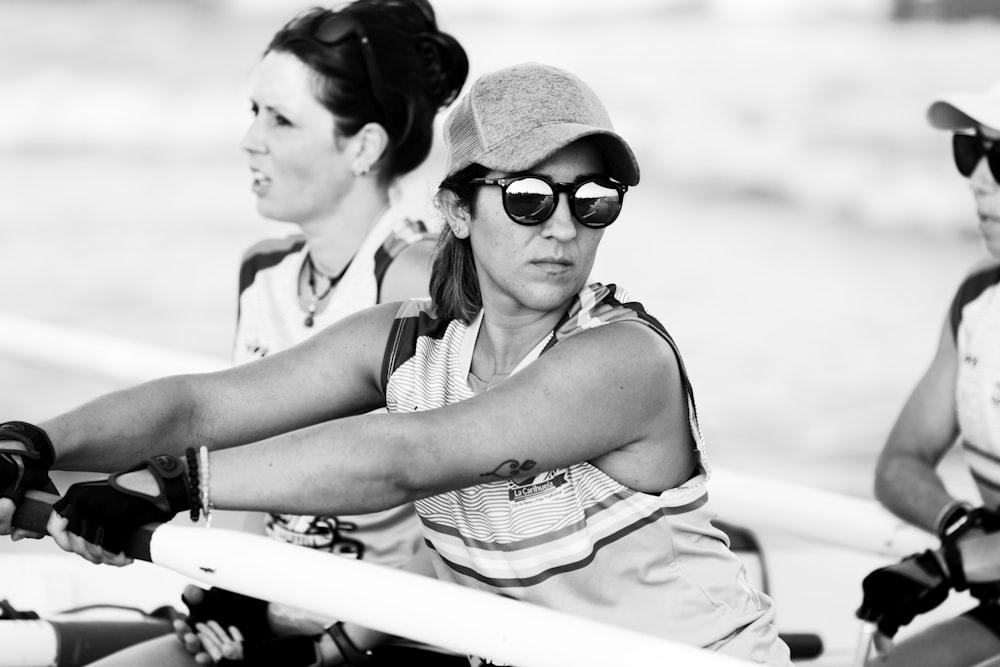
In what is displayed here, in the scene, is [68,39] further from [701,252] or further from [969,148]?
[969,148]

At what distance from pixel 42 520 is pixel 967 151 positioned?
1.73 meters

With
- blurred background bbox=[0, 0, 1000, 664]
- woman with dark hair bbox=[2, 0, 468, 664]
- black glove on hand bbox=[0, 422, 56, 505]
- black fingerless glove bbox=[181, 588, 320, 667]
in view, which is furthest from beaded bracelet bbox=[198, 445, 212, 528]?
blurred background bbox=[0, 0, 1000, 664]

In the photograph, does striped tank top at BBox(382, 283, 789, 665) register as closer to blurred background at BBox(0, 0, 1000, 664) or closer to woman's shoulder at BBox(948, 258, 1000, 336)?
woman's shoulder at BBox(948, 258, 1000, 336)

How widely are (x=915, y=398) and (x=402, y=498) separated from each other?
1.35 metres

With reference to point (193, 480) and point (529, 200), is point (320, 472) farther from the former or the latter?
point (529, 200)

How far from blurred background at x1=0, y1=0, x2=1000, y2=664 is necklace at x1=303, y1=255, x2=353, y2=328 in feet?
15.3

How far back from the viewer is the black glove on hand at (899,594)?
2.09 metres

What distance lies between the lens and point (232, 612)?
7.45 ft

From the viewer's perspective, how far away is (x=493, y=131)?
1.77 m

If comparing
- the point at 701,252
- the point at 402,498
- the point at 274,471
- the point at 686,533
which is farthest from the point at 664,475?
the point at 701,252

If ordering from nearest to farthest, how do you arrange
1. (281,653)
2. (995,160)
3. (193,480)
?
(193,480) < (281,653) < (995,160)

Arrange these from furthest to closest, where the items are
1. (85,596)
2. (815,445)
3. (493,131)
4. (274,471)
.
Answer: (815,445) → (85,596) → (493,131) → (274,471)

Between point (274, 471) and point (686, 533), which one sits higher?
point (274, 471)

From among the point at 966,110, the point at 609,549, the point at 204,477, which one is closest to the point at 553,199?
the point at 609,549
